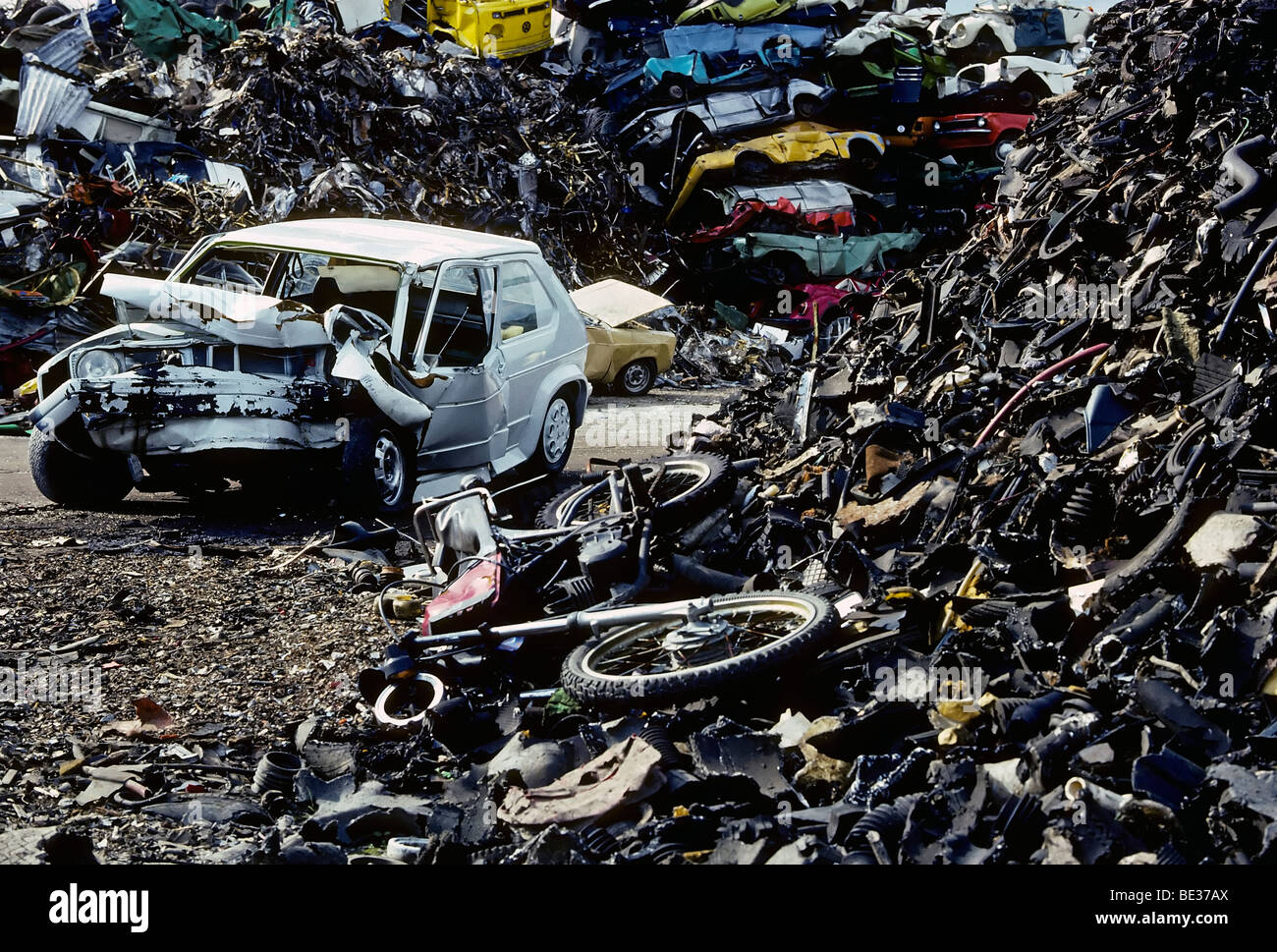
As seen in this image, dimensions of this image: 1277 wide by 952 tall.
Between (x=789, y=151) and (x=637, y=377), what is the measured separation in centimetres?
659

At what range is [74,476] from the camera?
7.50 meters

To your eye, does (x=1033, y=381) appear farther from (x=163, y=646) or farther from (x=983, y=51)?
(x=983, y=51)

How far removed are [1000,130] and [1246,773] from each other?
1906 cm

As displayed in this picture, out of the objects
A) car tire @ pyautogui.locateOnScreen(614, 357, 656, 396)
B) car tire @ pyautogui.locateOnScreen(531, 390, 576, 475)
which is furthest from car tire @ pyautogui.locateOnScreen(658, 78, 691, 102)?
car tire @ pyautogui.locateOnScreen(531, 390, 576, 475)

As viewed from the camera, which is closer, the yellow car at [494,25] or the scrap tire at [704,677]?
the scrap tire at [704,677]

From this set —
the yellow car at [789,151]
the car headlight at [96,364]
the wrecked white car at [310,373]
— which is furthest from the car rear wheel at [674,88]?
the car headlight at [96,364]

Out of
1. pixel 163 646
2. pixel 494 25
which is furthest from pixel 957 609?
pixel 494 25

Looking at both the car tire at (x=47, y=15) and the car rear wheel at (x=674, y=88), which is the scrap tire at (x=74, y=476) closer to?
the car tire at (x=47, y=15)

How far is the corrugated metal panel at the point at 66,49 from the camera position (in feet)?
52.1

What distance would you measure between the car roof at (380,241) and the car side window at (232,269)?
156 mm

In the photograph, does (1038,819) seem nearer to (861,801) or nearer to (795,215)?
(861,801)

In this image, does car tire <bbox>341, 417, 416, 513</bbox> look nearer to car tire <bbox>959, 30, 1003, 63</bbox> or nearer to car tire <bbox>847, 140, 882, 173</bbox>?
car tire <bbox>847, 140, 882, 173</bbox>

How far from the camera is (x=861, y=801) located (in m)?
3.34

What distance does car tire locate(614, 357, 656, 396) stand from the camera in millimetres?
14305
